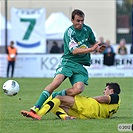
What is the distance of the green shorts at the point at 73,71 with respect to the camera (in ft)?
36.8

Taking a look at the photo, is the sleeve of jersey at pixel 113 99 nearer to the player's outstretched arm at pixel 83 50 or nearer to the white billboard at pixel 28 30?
the player's outstretched arm at pixel 83 50

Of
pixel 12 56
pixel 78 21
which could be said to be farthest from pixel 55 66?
pixel 78 21

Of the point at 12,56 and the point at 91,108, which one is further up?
the point at 12,56

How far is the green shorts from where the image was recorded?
1122cm

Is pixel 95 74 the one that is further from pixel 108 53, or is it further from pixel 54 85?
pixel 54 85

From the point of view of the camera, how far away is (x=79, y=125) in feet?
33.1

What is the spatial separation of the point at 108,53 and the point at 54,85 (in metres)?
19.4

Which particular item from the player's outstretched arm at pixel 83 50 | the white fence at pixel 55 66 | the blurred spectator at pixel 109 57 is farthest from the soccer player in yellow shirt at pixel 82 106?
the white fence at pixel 55 66

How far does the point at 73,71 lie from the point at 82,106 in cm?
70

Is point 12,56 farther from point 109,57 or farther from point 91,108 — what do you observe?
point 91,108

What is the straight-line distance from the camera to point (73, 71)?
37.1 feet

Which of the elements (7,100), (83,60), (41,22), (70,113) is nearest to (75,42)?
(83,60)

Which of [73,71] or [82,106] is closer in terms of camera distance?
[82,106]

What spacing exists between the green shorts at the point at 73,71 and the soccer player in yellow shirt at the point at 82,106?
342 mm
